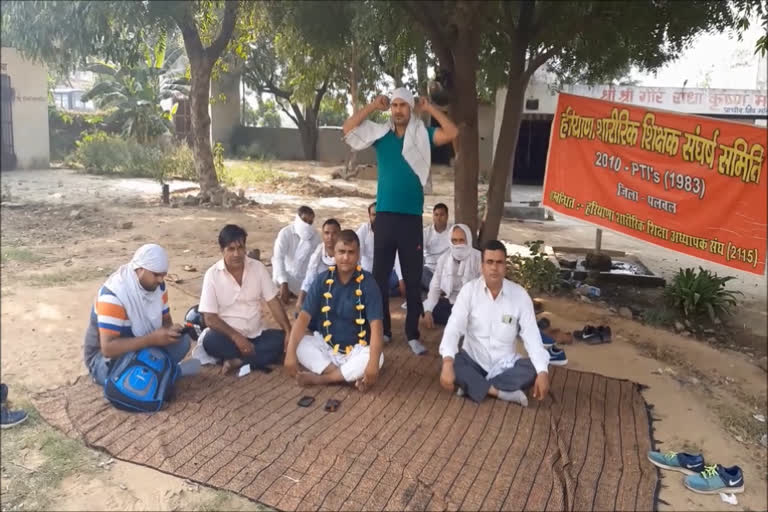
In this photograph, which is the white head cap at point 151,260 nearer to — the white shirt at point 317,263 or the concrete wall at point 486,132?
the white shirt at point 317,263

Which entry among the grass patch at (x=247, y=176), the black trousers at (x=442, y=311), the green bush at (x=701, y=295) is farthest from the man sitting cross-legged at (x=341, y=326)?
the grass patch at (x=247, y=176)

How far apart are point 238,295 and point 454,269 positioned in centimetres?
160

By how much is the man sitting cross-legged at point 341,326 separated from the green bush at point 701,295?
2872 mm

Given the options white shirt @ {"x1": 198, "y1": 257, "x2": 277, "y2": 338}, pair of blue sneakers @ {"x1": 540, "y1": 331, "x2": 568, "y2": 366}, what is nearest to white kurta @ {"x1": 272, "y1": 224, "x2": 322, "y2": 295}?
white shirt @ {"x1": 198, "y1": 257, "x2": 277, "y2": 338}

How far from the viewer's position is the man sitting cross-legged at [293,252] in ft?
16.4

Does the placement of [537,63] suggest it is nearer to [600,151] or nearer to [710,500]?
[600,151]

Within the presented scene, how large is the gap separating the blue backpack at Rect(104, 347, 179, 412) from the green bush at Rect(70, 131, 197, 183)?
109 inches

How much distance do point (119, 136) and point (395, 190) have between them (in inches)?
181

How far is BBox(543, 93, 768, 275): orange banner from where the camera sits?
3.79 meters

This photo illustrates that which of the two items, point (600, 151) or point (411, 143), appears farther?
point (600, 151)

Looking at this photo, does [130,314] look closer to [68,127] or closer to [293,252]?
[68,127]

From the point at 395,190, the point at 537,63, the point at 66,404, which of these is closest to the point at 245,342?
the point at 66,404

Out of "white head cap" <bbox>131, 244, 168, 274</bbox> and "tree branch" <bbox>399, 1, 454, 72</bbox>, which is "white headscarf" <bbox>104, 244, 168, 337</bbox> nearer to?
"white head cap" <bbox>131, 244, 168, 274</bbox>

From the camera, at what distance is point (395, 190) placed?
3770mm
